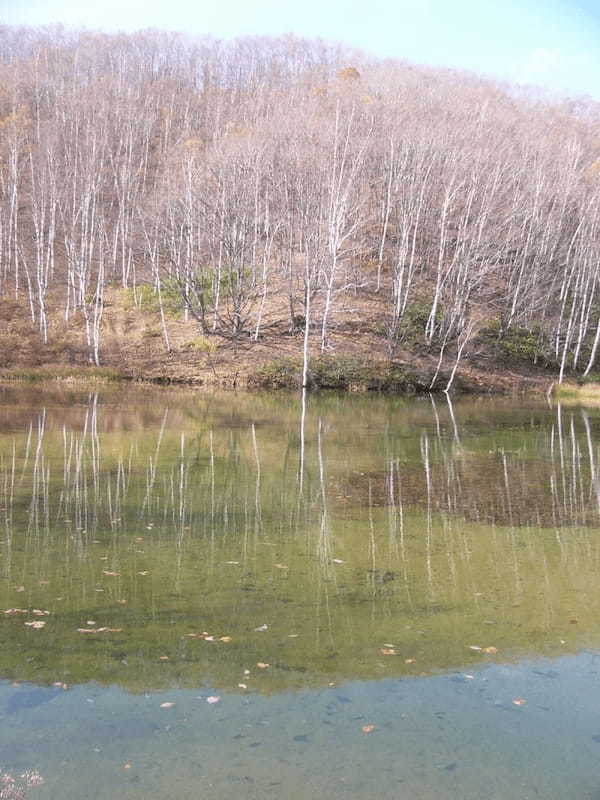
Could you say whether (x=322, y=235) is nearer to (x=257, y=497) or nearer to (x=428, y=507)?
(x=257, y=497)

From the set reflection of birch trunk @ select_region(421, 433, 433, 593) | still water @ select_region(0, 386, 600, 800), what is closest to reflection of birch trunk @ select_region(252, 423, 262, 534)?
still water @ select_region(0, 386, 600, 800)

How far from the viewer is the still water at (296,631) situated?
14.6 feet

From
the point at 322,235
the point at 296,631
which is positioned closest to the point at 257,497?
the point at 296,631

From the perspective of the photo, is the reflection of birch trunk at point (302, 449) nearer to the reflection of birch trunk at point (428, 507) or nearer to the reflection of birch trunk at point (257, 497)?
the reflection of birch trunk at point (257, 497)

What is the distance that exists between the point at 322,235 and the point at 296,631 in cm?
3286

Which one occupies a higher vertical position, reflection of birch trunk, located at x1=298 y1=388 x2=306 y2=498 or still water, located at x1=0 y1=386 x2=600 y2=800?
still water, located at x1=0 y1=386 x2=600 y2=800

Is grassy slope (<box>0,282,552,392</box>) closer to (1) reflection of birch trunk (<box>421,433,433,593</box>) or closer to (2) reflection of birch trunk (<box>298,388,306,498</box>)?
(2) reflection of birch trunk (<box>298,388,306,498</box>)

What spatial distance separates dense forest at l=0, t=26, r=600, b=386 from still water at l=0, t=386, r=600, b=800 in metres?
23.5

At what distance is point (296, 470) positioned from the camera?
582 inches

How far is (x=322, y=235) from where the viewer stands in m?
37.8

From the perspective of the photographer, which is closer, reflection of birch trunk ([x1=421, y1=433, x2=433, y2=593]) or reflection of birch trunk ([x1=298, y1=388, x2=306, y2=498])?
reflection of birch trunk ([x1=421, y1=433, x2=433, y2=593])

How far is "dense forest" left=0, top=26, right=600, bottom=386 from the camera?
129 ft

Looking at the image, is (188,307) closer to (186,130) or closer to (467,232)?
(467,232)

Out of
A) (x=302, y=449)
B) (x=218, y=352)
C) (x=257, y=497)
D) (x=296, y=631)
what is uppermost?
(x=296, y=631)
